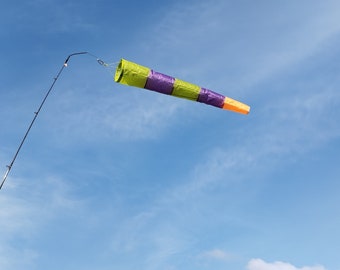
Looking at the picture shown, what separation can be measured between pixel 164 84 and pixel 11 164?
811 cm

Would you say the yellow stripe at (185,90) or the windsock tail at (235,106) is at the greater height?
the windsock tail at (235,106)

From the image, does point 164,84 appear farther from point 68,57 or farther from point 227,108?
point 68,57

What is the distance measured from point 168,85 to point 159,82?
0.49 meters

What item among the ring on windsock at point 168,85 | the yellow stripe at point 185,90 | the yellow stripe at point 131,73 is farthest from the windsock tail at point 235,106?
the yellow stripe at point 131,73

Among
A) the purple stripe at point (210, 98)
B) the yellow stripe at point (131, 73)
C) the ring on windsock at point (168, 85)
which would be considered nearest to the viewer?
the yellow stripe at point (131, 73)

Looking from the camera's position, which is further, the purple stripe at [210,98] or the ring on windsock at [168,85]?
the purple stripe at [210,98]

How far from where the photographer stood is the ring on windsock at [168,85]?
20.1 meters

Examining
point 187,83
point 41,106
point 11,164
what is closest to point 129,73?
point 187,83

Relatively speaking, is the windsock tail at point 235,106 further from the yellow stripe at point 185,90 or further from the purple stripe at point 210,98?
the yellow stripe at point 185,90

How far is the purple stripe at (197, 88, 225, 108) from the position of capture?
20.9 meters

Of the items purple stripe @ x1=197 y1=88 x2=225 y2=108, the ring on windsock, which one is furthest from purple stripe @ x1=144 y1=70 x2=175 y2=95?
purple stripe @ x1=197 y1=88 x2=225 y2=108

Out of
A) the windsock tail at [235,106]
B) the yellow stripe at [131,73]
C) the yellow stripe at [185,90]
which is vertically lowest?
the yellow stripe at [131,73]

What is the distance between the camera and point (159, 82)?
800 inches

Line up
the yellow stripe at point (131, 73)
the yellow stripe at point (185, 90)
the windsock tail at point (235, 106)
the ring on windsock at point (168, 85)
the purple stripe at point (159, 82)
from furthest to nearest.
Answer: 1. the windsock tail at point (235, 106)
2. the yellow stripe at point (185, 90)
3. the purple stripe at point (159, 82)
4. the ring on windsock at point (168, 85)
5. the yellow stripe at point (131, 73)
